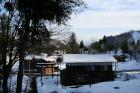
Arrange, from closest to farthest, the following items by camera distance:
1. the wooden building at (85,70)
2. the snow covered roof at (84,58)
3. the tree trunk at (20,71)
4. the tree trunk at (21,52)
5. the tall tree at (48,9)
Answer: the tall tree at (48,9) → the tree trunk at (21,52) → the tree trunk at (20,71) → the wooden building at (85,70) → the snow covered roof at (84,58)

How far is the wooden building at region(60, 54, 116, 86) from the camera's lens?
173ft

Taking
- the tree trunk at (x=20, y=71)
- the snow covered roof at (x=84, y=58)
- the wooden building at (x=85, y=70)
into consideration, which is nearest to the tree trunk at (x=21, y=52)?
the tree trunk at (x=20, y=71)

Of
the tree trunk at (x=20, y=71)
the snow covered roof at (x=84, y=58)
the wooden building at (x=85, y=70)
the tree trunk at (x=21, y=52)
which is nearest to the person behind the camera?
the tree trunk at (x=21, y=52)

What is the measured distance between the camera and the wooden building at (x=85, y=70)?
2074 inches

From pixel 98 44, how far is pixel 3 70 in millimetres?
112595

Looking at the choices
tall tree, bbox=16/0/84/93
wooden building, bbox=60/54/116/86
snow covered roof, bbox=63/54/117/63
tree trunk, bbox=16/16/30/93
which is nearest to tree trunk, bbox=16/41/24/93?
tree trunk, bbox=16/16/30/93

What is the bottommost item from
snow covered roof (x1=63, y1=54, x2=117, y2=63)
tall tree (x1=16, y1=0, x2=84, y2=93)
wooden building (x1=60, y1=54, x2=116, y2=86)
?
wooden building (x1=60, y1=54, x2=116, y2=86)

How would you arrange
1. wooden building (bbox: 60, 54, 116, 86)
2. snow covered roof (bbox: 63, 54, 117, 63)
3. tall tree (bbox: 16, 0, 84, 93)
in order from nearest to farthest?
tall tree (bbox: 16, 0, 84, 93) → wooden building (bbox: 60, 54, 116, 86) → snow covered roof (bbox: 63, 54, 117, 63)

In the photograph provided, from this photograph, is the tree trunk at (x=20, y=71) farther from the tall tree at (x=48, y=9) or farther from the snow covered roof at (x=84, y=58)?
the snow covered roof at (x=84, y=58)

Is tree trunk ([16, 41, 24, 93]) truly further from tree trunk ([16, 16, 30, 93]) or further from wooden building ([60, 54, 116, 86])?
wooden building ([60, 54, 116, 86])

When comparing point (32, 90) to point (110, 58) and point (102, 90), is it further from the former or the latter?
point (110, 58)

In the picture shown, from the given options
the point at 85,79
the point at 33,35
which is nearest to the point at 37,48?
the point at 33,35

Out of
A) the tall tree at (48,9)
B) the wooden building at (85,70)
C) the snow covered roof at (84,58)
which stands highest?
the tall tree at (48,9)

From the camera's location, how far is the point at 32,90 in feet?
117
